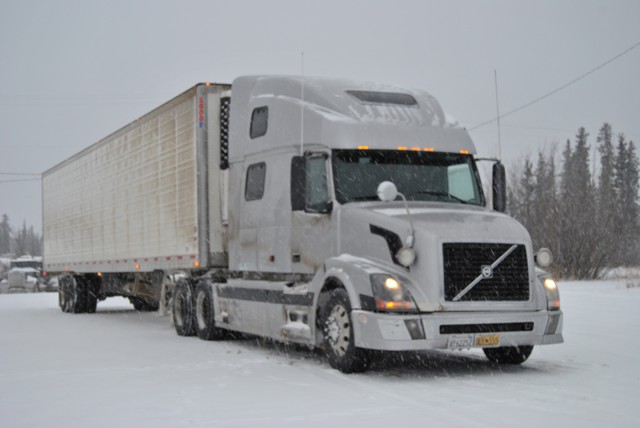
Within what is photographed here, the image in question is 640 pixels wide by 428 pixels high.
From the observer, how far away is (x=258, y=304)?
1311 centimetres

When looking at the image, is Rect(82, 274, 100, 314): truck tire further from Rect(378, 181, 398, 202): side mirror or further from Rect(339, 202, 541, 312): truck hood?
Rect(378, 181, 398, 202): side mirror

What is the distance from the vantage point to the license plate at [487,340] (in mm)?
10133

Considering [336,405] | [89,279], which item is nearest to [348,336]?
[336,405]

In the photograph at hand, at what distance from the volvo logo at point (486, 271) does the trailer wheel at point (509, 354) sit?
1456 mm

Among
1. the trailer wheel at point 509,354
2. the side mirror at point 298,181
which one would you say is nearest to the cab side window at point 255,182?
the side mirror at point 298,181

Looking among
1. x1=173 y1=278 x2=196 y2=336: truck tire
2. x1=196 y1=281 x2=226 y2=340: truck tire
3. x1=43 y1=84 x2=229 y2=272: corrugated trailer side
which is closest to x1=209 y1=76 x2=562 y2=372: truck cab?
x1=196 y1=281 x2=226 y2=340: truck tire

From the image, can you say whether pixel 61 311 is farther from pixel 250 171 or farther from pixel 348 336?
pixel 348 336

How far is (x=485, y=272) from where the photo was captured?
33.6 ft

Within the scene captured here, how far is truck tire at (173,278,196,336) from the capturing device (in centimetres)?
1597

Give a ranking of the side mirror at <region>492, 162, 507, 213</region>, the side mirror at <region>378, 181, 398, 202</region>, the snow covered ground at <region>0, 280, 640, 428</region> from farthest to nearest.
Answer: the side mirror at <region>492, 162, 507, 213</region>, the side mirror at <region>378, 181, 398, 202</region>, the snow covered ground at <region>0, 280, 640, 428</region>

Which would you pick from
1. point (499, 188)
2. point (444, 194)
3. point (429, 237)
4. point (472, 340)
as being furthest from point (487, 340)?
point (499, 188)

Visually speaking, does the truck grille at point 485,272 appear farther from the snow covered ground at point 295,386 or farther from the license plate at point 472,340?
the snow covered ground at point 295,386

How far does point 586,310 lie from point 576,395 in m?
11.4

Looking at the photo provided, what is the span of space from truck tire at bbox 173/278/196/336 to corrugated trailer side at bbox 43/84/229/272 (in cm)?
40
